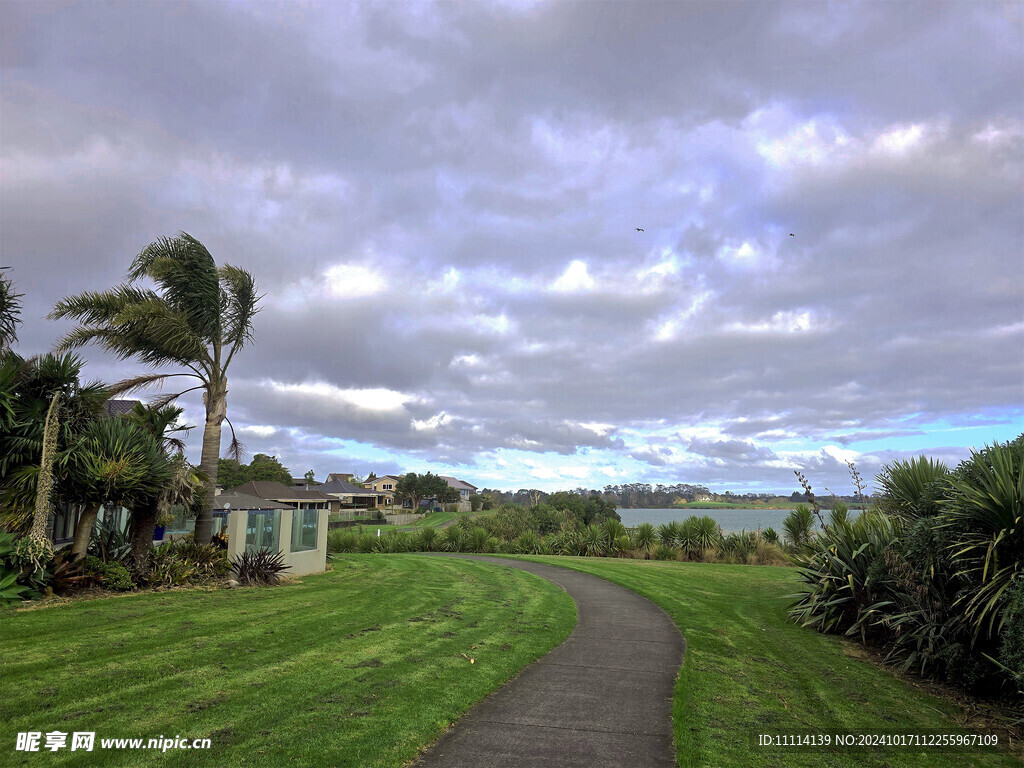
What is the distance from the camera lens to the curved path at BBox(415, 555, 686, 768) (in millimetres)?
5234

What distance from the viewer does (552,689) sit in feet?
23.2

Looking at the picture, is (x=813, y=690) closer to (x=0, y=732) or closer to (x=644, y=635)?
(x=644, y=635)

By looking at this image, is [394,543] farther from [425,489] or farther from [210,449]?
[425,489]

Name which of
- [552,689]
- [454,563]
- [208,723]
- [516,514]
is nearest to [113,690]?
[208,723]

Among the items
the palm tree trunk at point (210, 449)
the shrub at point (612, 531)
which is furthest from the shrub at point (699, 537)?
the palm tree trunk at point (210, 449)

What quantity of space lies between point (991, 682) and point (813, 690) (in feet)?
7.53

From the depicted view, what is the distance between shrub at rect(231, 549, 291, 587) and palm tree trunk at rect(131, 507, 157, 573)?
81.9 inches

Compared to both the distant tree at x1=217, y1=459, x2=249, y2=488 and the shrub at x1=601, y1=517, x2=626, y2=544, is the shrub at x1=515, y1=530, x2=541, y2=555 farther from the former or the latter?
the distant tree at x1=217, y1=459, x2=249, y2=488

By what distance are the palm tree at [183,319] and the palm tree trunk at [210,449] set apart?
0.02 m

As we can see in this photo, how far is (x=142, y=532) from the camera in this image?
531 inches

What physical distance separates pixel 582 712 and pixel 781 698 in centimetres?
260

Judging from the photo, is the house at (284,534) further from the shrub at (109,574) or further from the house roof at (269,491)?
the house roof at (269,491)

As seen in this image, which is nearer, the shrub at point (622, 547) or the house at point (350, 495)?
the shrub at point (622, 547)

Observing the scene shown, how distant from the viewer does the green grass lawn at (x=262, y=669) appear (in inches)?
209
